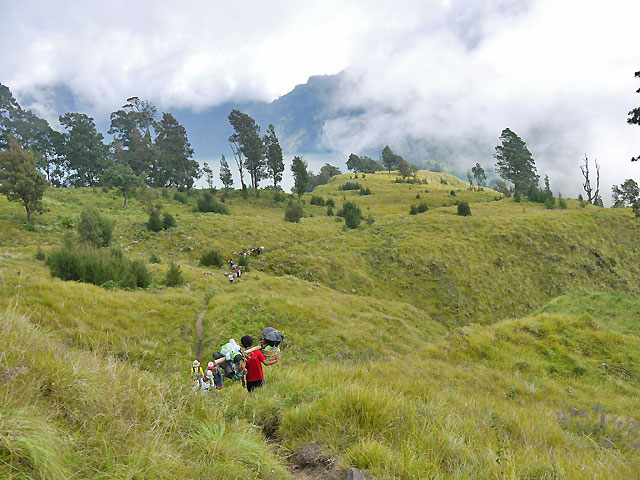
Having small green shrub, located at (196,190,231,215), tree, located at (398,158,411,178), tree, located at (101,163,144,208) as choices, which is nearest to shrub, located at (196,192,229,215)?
small green shrub, located at (196,190,231,215)

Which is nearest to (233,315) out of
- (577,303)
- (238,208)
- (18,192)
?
(577,303)

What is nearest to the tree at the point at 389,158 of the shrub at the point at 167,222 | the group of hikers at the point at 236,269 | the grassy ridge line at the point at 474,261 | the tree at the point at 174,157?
the tree at the point at 174,157

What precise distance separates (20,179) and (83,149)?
46335 mm

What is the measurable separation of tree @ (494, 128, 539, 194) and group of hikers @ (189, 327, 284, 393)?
249 feet

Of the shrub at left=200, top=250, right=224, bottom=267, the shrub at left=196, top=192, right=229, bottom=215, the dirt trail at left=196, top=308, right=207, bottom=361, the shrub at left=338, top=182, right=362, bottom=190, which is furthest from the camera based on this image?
the shrub at left=338, top=182, right=362, bottom=190

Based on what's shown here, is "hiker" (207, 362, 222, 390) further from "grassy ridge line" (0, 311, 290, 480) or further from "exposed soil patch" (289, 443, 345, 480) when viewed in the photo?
"exposed soil patch" (289, 443, 345, 480)

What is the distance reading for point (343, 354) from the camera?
34.7ft

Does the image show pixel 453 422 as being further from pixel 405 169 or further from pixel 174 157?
pixel 405 169

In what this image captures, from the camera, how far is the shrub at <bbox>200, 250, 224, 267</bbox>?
21484 millimetres

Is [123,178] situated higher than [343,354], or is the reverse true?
[123,178]

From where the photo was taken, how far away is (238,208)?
159 feet

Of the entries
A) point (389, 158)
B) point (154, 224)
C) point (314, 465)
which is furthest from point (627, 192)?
point (314, 465)

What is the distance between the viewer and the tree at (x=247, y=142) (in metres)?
63.1

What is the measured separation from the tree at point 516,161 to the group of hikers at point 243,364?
7575cm
